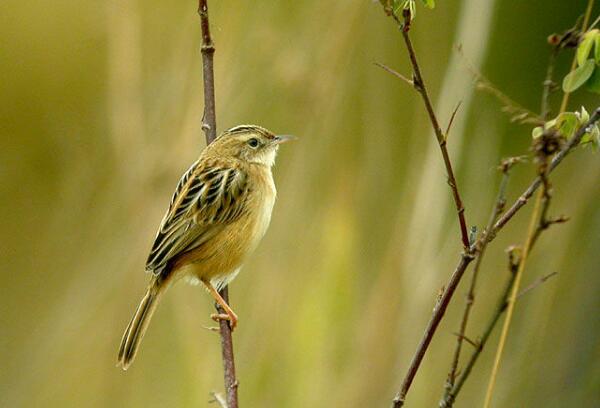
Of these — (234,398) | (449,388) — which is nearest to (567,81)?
(449,388)

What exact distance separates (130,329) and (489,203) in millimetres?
1869

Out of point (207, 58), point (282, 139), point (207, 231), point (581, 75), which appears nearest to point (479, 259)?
point (581, 75)

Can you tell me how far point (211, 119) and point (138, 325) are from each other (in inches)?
40.5

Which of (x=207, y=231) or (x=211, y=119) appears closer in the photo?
(x=211, y=119)

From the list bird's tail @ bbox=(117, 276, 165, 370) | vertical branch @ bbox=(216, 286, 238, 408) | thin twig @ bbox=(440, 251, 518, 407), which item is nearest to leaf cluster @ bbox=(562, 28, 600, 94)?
thin twig @ bbox=(440, 251, 518, 407)

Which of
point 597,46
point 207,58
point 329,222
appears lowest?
point 597,46

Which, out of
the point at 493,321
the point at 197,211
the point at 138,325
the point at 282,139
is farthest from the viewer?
the point at 282,139

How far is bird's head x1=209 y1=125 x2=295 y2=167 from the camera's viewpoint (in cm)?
456

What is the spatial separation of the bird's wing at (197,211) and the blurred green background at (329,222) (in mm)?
489

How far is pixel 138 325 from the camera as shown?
4109 millimetres

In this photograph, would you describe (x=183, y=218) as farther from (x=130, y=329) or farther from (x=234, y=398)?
(x=234, y=398)

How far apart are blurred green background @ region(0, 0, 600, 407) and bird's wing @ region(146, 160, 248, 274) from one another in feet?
1.61

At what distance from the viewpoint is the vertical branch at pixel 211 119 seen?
9.72 feet

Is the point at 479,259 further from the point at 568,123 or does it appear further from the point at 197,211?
the point at 197,211
